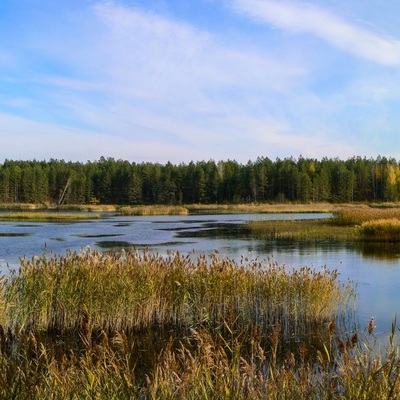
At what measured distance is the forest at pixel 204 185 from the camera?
109812 mm

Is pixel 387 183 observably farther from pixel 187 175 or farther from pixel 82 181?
pixel 82 181

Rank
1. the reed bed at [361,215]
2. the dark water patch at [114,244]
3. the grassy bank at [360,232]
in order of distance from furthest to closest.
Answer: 1. the reed bed at [361,215]
2. the grassy bank at [360,232]
3. the dark water patch at [114,244]

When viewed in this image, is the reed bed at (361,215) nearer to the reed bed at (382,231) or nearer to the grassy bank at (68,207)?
the reed bed at (382,231)

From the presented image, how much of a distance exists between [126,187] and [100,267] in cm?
11259

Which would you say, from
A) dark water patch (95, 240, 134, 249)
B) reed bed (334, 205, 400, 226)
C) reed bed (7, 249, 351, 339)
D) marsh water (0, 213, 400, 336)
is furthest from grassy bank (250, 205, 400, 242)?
reed bed (7, 249, 351, 339)

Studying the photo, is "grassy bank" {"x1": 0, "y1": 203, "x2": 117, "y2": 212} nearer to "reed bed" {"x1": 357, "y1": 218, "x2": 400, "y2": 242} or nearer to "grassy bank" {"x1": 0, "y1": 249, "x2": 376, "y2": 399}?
"reed bed" {"x1": 357, "y1": 218, "x2": 400, "y2": 242}

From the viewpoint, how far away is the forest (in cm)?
10981

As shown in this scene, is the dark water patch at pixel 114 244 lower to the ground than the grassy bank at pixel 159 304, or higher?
lower

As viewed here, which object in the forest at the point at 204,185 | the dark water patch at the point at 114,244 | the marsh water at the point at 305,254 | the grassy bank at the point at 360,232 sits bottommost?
the dark water patch at the point at 114,244

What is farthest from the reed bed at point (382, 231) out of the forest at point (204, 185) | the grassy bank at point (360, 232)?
the forest at point (204, 185)

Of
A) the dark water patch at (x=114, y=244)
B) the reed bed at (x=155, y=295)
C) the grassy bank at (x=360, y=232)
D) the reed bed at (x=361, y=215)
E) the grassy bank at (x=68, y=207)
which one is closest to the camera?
the reed bed at (x=155, y=295)

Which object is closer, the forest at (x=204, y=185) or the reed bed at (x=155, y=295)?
the reed bed at (x=155, y=295)

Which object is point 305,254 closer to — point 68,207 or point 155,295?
point 155,295

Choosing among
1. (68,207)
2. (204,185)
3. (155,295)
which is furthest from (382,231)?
(204,185)
